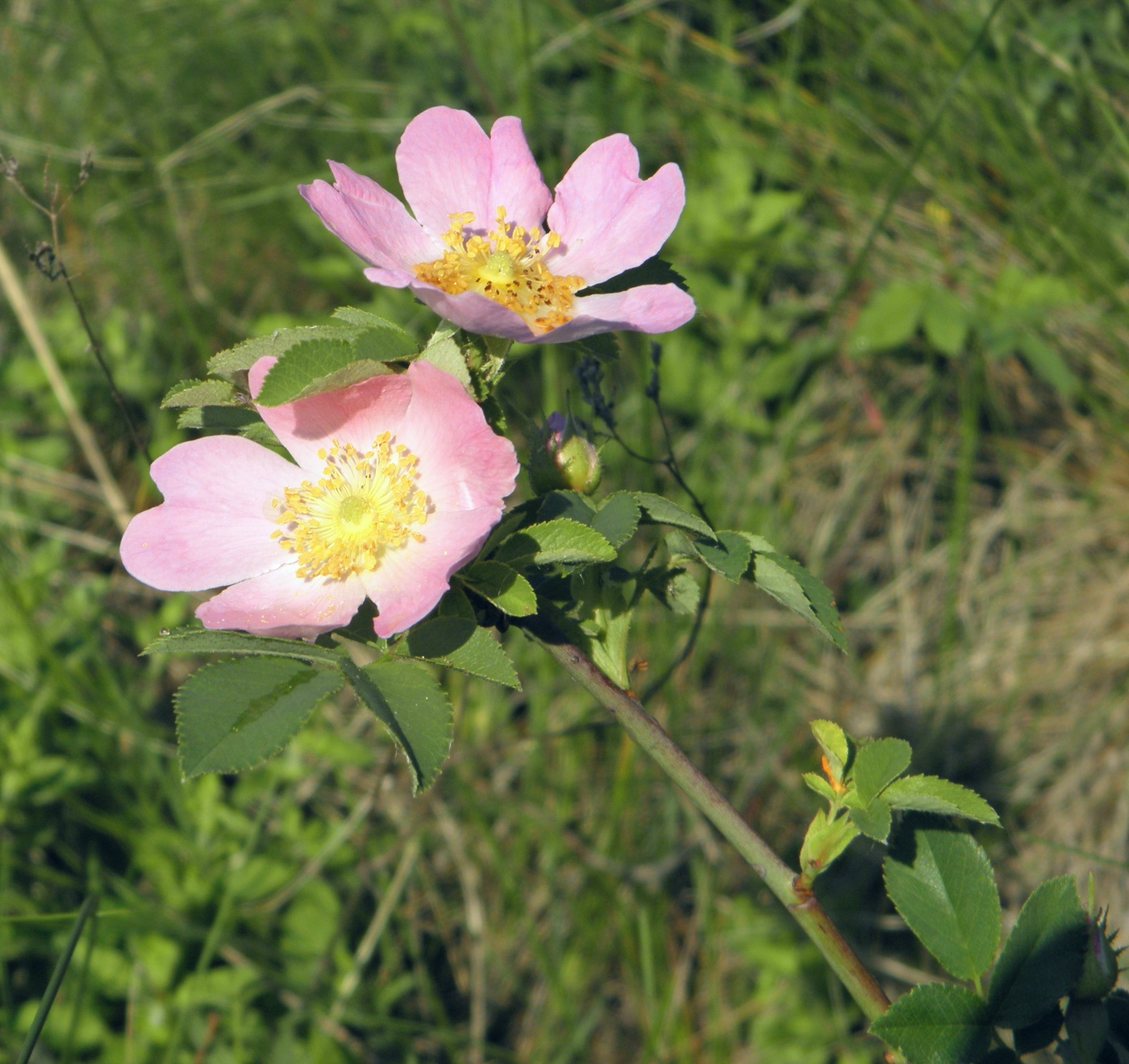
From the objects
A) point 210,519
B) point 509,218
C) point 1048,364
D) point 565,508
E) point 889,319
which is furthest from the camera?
point 889,319

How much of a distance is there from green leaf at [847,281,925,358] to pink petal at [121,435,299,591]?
5.44ft

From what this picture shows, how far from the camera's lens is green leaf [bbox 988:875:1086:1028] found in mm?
903

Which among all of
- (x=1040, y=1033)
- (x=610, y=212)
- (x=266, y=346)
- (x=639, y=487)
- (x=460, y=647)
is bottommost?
(x=639, y=487)

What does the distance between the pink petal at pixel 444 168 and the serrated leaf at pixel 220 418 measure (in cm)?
28

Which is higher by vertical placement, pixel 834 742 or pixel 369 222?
pixel 369 222

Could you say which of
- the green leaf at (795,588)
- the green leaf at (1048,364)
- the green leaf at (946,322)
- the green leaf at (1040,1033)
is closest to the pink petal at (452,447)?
the green leaf at (795,588)

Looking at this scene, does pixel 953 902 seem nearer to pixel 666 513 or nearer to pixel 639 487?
pixel 666 513

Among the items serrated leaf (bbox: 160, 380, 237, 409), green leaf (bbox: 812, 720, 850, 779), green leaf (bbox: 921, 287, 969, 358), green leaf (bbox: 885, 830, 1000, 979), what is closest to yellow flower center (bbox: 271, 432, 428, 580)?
serrated leaf (bbox: 160, 380, 237, 409)

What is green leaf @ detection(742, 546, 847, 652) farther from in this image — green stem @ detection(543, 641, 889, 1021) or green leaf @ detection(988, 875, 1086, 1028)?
green leaf @ detection(988, 875, 1086, 1028)

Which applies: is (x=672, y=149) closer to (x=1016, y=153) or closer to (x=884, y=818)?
(x=1016, y=153)

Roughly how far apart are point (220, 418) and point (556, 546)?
34cm

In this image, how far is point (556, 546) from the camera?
2.67ft

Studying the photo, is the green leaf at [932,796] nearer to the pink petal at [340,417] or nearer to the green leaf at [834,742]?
the green leaf at [834,742]

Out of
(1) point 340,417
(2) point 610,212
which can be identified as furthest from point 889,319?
(1) point 340,417
